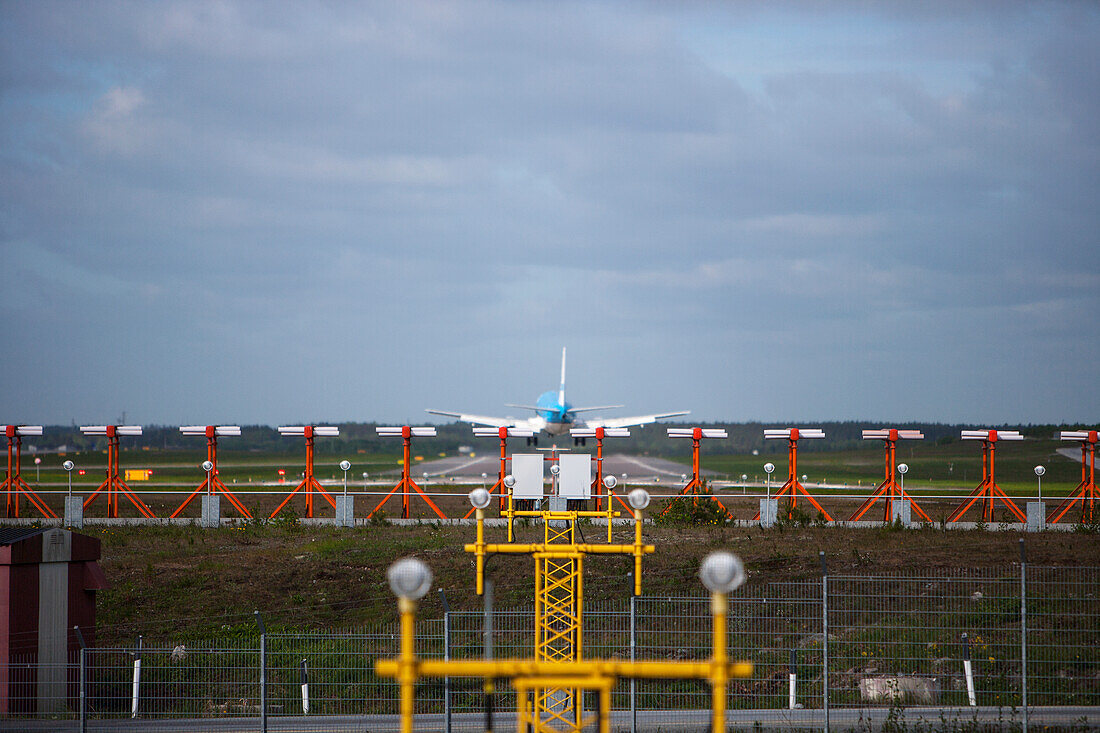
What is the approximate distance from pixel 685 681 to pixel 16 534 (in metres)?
11.7

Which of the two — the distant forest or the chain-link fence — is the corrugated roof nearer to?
the chain-link fence

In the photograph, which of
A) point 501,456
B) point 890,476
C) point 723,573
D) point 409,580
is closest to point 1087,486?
point 890,476

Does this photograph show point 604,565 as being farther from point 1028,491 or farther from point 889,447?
point 1028,491

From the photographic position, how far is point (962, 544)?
2508 centimetres

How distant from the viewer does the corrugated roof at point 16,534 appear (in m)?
16.9

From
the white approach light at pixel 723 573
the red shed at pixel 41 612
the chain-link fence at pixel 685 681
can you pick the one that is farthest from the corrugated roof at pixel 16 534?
the white approach light at pixel 723 573

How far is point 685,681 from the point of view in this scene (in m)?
15.7

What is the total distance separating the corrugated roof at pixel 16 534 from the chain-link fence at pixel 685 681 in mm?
2026

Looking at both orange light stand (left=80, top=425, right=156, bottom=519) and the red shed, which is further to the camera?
orange light stand (left=80, top=425, right=156, bottom=519)

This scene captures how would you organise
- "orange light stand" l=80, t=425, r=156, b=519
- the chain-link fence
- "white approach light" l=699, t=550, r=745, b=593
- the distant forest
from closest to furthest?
"white approach light" l=699, t=550, r=745, b=593
the chain-link fence
"orange light stand" l=80, t=425, r=156, b=519
the distant forest

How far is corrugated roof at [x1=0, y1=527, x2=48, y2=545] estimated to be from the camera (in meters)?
16.9

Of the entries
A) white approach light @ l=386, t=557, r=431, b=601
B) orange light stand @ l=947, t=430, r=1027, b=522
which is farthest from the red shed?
orange light stand @ l=947, t=430, r=1027, b=522

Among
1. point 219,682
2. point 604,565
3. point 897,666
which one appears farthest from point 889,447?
point 219,682

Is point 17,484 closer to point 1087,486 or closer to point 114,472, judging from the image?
point 114,472
